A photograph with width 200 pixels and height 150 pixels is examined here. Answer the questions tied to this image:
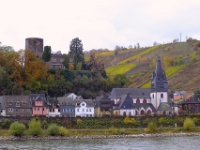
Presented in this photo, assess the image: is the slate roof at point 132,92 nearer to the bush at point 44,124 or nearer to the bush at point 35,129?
the bush at point 44,124

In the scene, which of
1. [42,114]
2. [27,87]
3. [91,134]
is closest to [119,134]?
[91,134]

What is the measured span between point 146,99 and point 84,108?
1443 cm

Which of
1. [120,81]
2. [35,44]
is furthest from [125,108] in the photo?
[35,44]

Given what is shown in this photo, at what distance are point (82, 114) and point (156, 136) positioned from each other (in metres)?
20.9

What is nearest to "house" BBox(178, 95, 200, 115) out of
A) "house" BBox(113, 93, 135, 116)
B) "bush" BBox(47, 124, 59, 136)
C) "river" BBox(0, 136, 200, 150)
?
"house" BBox(113, 93, 135, 116)

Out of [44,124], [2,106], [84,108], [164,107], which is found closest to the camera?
[44,124]

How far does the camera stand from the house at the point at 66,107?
85312 mm

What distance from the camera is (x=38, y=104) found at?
83.4 meters

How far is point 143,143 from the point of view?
59438mm

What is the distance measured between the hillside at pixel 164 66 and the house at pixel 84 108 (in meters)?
43.4

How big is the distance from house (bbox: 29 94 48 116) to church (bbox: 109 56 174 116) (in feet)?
43.7

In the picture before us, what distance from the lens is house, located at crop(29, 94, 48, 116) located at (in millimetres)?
83188

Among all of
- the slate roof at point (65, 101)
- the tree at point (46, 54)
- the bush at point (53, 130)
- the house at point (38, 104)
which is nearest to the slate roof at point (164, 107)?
the slate roof at point (65, 101)

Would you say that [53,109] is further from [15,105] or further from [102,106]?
[102,106]
